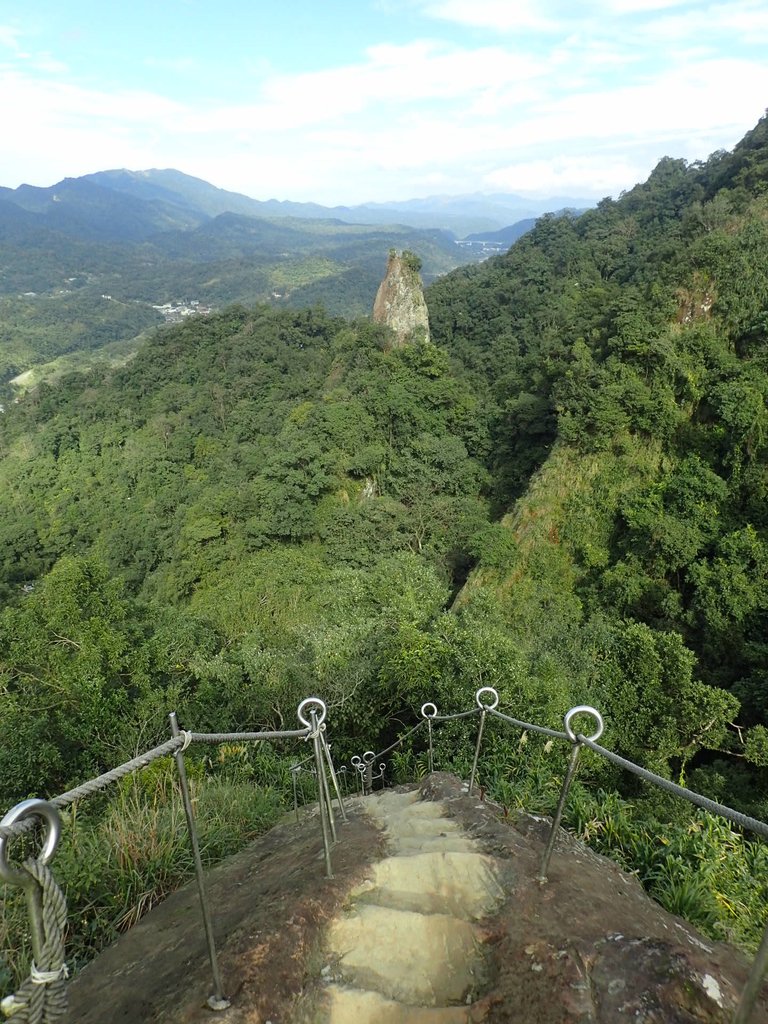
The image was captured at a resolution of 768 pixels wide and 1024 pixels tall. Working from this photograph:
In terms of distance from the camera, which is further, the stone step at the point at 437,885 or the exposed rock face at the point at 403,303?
the exposed rock face at the point at 403,303

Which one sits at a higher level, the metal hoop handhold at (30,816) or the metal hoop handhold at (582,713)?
the metal hoop handhold at (30,816)

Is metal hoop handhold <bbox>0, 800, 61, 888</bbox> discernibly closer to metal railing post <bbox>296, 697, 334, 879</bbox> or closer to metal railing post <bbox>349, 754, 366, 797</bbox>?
metal railing post <bbox>296, 697, 334, 879</bbox>

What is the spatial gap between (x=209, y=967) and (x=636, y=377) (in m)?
19.6

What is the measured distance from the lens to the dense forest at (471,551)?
8.00 m

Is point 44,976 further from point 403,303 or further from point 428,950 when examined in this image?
point 403,303

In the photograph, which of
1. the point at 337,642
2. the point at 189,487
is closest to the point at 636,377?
the point at 337,642

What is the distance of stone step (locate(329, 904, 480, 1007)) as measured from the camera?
90.2 inches

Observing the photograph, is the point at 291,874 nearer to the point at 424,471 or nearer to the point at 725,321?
the point at 725,321

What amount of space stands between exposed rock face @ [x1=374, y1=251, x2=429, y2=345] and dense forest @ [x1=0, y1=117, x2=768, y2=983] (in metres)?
1.98

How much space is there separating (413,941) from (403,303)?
37.0 metres

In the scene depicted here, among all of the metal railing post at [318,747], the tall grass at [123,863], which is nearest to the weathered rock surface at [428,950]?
the metal railing post at [318,747]

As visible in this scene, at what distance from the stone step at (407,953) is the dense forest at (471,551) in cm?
158

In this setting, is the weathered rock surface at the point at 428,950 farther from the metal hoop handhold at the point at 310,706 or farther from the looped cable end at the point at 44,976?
the looped cable end at the point at 44,976

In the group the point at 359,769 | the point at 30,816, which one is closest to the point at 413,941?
the point at 30,816
